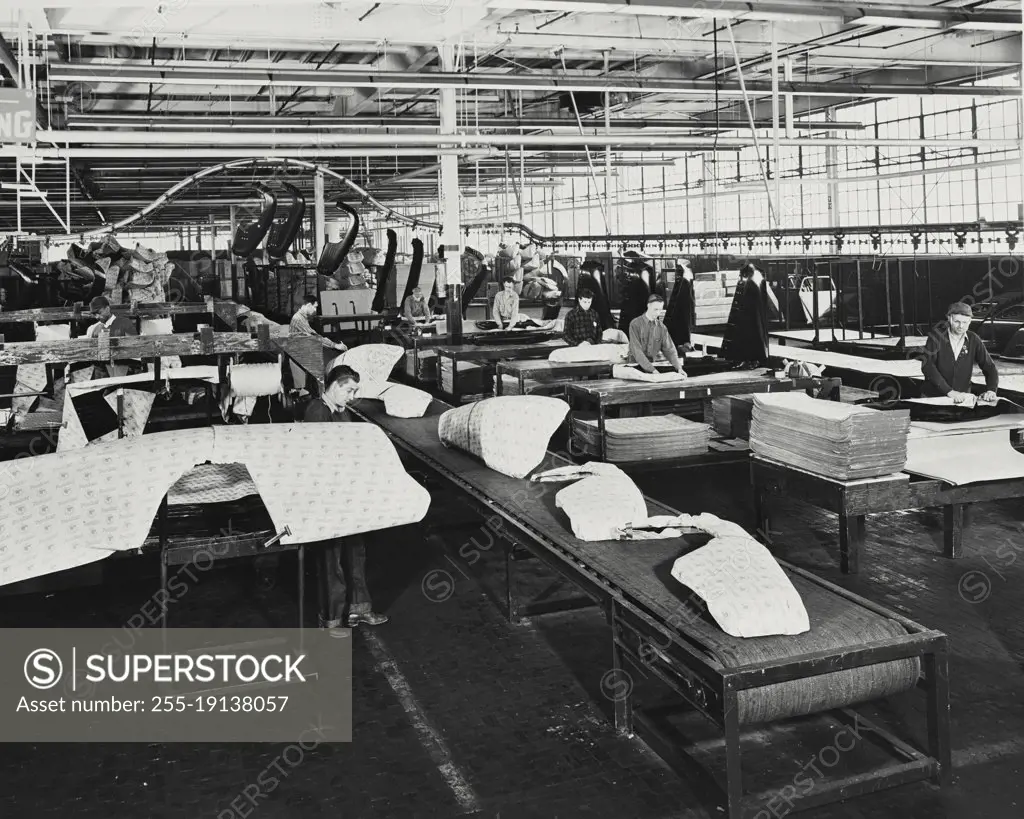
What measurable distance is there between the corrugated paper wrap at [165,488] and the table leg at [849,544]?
3108mm

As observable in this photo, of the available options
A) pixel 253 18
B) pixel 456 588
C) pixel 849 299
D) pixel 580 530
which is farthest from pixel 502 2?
pixel 849 299

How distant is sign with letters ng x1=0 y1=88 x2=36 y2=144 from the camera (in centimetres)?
740

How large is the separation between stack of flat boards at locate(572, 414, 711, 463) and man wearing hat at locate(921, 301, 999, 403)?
1.91 metres

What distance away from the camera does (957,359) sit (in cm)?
764

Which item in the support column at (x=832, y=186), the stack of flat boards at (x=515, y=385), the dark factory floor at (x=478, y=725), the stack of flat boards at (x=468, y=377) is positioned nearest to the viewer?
the dark factory floor at (x=478, y=725)

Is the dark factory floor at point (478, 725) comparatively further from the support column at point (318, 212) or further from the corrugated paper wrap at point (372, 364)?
the support column at point (318, 212)

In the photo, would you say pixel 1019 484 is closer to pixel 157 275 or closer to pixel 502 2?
pixel 502 2

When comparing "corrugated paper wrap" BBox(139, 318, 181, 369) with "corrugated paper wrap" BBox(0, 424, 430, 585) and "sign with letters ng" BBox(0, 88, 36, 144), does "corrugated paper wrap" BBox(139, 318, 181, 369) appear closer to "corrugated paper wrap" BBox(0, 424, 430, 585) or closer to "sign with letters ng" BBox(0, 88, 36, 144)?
"sign with letters ng" BBox(0, 88, 36, 144)

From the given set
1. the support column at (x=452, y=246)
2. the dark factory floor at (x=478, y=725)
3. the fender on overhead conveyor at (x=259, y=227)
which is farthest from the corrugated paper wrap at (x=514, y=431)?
the support column at (x=452, y=246)

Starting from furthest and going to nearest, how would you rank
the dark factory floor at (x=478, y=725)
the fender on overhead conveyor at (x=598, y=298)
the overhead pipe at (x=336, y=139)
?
the fender on overhead conveyor at (x=598, y=298)
the overhead pipe at (x=336, y=139)
the dark factory floor at (x=478, y=725)

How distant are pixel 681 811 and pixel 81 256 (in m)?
12.5

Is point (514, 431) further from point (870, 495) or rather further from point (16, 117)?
point (16, 117)

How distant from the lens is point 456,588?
258 inches

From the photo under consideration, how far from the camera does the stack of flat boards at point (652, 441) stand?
8.42 metres
